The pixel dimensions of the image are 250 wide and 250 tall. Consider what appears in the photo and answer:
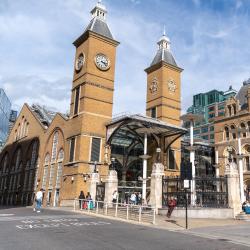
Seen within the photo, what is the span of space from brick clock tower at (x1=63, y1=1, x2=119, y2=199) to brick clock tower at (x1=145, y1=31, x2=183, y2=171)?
31.3 feet

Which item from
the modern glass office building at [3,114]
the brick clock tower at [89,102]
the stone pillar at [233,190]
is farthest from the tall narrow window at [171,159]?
the modern glass office building at [3,114]

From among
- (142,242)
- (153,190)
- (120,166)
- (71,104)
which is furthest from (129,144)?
(142,242)

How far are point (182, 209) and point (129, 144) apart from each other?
2317 centimetres

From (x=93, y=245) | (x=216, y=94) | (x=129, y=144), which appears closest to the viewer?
(x=93, y=245)

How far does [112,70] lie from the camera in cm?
4191

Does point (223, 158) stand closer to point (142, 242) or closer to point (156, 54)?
point (156, 54)

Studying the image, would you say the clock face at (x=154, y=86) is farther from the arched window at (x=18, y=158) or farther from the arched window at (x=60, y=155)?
the arched window at (x=18, y=158)

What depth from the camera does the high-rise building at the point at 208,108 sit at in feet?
304

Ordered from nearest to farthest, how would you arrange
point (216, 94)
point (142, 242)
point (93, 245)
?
point (93, 245) → point (142, 242) → point (216, 94)

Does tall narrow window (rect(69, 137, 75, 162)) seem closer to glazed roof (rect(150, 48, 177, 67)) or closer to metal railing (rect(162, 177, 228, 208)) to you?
metal railing (rect(162, 177, 228, 208))

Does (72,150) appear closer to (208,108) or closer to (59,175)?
(59,175)

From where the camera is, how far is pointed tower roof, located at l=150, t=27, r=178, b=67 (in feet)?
166

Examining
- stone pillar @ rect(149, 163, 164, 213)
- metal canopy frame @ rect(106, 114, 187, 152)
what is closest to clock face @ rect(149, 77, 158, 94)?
metal canopy frame @ rect(106, 114, 187, 152)

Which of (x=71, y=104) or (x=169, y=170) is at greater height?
(x=71, y=104)
